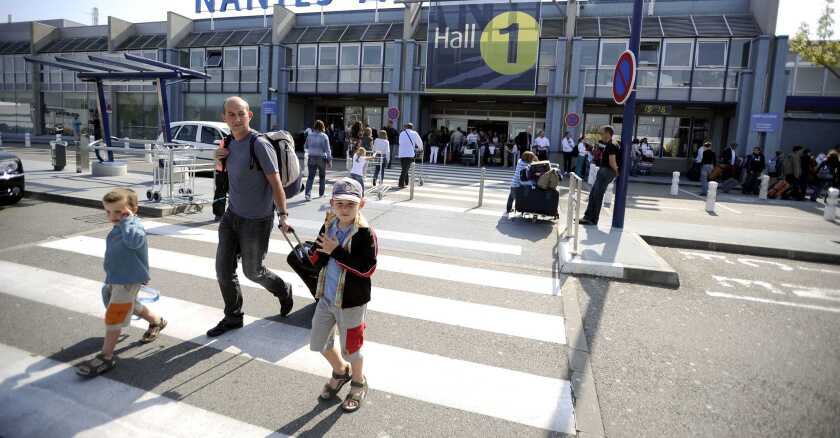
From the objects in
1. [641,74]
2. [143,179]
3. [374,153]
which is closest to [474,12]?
[641,74]


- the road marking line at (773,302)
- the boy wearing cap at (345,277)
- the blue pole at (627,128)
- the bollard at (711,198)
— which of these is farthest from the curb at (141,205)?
the bollard at (711,198)

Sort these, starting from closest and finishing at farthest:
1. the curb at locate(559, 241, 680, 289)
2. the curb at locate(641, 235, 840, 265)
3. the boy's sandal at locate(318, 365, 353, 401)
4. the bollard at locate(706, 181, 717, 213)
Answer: the boy's sandal at locate(318, 365, 353, 401) → the curb at locate(559, 241, 680, 289) → the curb at locate(641, 235, 840, 265) → the bollard at locate(706, 181, 717, 213)

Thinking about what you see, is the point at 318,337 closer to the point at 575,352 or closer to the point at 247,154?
the point at 247,154

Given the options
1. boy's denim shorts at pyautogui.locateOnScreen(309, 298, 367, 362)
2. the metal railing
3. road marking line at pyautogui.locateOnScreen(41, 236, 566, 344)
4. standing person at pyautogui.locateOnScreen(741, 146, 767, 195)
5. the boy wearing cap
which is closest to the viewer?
the boy wearing cap

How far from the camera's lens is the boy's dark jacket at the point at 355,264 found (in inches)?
114

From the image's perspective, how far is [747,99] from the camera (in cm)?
2284

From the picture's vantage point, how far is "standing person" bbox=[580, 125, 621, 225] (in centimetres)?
848

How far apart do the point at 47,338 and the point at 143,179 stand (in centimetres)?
Answer: 1034

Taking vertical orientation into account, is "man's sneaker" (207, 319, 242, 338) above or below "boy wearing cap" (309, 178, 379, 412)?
below

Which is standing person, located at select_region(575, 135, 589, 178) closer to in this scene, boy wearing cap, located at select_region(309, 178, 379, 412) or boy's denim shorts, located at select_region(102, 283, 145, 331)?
boy wearing cap, located at select_region(309, 178, 379, 412)

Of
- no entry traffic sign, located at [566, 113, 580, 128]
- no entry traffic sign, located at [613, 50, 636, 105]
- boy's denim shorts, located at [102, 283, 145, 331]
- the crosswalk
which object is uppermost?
no entry traffic sign, located at [566, 113, 580, 128]

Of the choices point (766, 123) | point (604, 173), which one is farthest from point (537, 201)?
point (766, 123)

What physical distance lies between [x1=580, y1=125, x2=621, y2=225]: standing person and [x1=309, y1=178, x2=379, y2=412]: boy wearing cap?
6.54 metres

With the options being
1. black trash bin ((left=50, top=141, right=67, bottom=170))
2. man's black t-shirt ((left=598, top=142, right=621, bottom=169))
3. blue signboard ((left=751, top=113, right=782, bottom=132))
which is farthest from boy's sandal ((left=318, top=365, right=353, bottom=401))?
blue signboard ((left=751, top=113, right=782, bottom=132))
